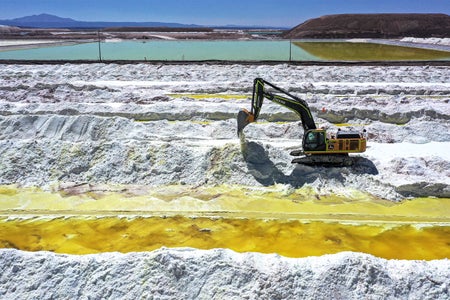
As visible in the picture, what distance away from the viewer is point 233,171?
949 cm

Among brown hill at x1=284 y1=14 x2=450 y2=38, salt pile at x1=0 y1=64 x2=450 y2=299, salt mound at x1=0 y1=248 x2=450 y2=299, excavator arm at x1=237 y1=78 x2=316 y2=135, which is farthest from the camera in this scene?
brown hill at x1=284 y1=14 x2=450 y2=38

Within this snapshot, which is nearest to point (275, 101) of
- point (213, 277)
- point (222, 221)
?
point (222, 221)

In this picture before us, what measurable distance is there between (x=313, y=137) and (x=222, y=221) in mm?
3037

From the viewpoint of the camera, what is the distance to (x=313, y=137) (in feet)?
30.5

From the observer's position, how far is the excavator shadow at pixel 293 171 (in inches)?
367

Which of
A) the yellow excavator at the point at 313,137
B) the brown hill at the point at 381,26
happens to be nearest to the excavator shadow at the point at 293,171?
A: the yellow excavator at the point at 313,137

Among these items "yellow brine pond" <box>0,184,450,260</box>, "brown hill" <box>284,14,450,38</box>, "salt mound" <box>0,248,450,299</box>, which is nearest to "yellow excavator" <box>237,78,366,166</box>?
"yellow brine pond" <box>0,184,450,260</box>

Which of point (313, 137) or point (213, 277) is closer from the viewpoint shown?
point (213, 277)

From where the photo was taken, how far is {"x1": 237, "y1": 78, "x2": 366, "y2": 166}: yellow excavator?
30.4 ft

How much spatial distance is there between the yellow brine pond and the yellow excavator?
3.11 feet

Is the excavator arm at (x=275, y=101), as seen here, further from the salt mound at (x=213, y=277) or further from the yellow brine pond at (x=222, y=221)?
the salt mound at (x=213, y=277)

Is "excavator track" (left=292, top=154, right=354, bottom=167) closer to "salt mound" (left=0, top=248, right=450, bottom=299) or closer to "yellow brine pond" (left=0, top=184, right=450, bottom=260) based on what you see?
"yellow brine pond" (left=0, top=184, right=450, bottom=260)

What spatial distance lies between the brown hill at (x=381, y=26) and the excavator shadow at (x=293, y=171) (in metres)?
45.5

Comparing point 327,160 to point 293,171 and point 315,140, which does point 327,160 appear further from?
point 293,171
